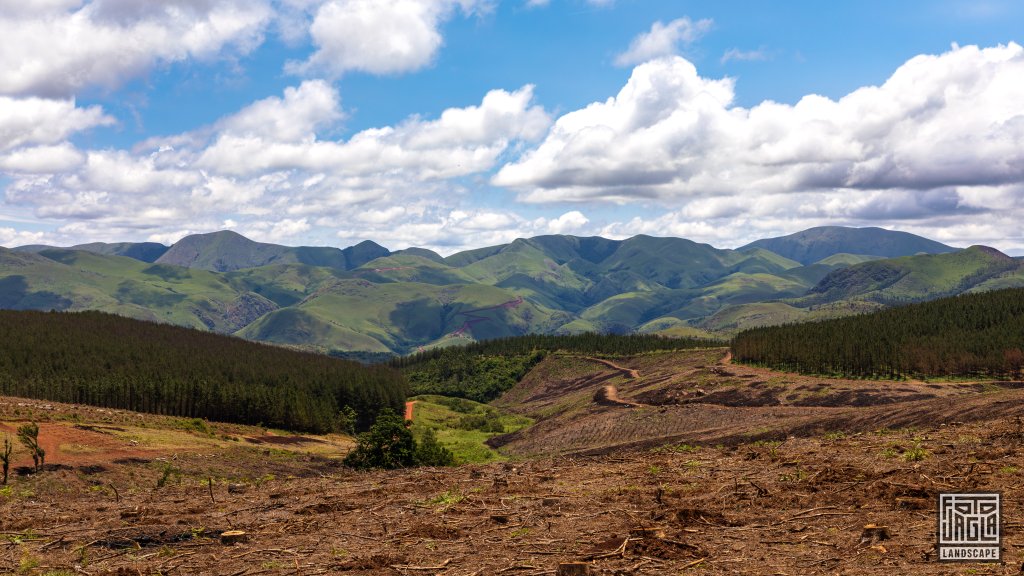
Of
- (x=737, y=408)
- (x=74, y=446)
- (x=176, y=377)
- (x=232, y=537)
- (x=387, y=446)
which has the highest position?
(x=232, y=537)

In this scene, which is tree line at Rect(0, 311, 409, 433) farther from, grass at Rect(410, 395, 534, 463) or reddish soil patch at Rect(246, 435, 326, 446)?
grass at Rect(410, 395, 534, 463)

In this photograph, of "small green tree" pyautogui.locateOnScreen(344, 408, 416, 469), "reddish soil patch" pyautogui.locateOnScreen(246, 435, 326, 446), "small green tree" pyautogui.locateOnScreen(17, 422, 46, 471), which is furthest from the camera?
"reddish soil patch" pyautogui.locateOnScreen(246, 435, 326, 446)

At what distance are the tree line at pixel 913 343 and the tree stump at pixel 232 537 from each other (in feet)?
422

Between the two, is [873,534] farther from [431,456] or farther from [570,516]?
[431,456]

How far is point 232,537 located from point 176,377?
128 meters

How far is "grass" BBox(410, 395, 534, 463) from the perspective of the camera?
10653 centimetres

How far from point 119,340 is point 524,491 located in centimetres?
16255

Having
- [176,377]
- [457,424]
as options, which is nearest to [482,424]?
[457,424]

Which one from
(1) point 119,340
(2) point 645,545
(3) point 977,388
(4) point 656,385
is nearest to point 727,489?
(2) point 645,545

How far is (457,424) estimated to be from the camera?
510 feet

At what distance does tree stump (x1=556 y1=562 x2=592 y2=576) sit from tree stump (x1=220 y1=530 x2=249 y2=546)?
443 inches

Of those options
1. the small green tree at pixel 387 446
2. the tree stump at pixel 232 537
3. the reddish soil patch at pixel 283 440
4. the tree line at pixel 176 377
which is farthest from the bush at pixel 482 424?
the tree stump at pixel 232 537

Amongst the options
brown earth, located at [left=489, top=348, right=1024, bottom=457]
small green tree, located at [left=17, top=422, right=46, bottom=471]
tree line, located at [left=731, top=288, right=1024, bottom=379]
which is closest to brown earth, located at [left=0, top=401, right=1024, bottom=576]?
small green tree, located at [left=17, top=422, right=46, bottom=471]

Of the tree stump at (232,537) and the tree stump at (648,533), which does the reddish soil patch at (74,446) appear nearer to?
the tree stump at (232,537)
